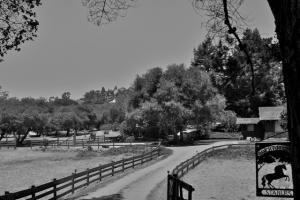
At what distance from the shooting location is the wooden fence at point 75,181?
1537 centimetres

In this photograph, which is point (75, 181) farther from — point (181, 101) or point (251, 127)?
point (251, 127)

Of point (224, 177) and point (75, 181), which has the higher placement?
point (75, 181)

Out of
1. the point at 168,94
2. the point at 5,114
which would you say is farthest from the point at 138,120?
the point at 5,114

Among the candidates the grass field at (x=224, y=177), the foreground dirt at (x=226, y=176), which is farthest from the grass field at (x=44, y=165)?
the foreground dirt at (x=226, y=176)

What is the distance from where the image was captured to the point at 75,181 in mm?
20922

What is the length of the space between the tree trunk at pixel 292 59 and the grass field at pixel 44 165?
81.6 feet

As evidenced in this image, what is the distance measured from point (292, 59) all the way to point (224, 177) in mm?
26839

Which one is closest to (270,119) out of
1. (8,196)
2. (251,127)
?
(251,127)

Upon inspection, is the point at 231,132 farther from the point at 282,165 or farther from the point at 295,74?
the point at 295,74

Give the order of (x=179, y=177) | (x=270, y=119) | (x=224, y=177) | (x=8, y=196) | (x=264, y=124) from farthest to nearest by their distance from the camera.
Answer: (x=264, y=124)
(x=270, y=119)
(x=224, y=177)
(x=179, y=177)
(x=8, y=196)

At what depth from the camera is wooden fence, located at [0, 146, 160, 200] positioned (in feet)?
50.4

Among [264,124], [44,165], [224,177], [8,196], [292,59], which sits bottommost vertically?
[224,177]

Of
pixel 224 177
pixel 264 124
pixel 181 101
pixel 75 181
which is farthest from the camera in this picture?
pixel 264 124

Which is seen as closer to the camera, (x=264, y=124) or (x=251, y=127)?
(x=264, y=124)
